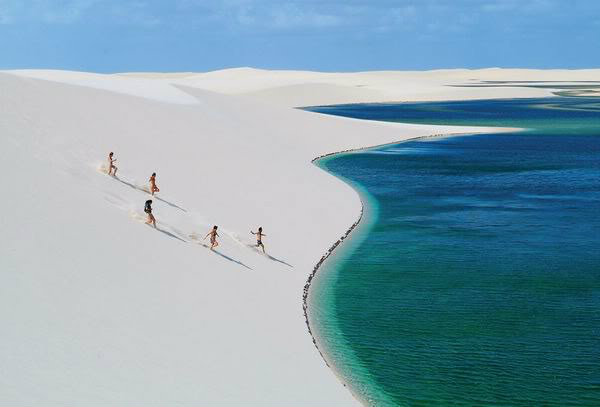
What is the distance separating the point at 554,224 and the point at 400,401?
20.9 meters

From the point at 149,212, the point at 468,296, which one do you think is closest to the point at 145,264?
the point at 149,212

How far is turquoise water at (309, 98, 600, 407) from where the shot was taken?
16734 mm

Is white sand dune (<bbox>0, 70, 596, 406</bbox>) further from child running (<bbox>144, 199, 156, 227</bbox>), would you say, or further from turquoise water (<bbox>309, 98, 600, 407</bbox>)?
turquoise water (<bbox>309, 98, 600, 407</bbox>)

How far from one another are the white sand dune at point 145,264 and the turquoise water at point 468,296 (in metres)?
1.47

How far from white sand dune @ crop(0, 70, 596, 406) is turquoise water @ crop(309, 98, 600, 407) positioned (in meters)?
1.47

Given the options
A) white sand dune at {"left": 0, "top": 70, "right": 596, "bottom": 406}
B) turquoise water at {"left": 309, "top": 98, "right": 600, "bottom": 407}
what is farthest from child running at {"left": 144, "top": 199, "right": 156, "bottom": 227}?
turquoise water at {"left": 309, "top": 98, "right": 600, "bottom": 407}

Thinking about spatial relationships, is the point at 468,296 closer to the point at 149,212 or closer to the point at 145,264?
the point at 145,264

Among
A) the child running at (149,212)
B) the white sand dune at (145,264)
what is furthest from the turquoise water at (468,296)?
the child running at (149,212)

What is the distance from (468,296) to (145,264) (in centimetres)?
1071

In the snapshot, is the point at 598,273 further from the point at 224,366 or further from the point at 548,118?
the point at 548,118

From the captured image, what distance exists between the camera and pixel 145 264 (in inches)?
773

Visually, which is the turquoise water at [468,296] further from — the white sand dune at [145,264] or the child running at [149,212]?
the child running at [149,212]

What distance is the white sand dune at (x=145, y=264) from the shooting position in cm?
1350

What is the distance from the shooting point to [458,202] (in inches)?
1587
